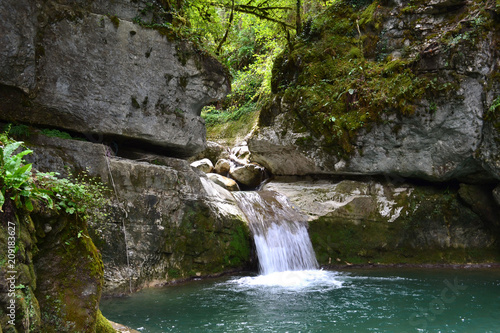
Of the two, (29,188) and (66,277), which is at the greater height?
(29,188)

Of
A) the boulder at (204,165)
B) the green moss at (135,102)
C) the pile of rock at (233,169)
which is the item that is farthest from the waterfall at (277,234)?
the boulder at (204,165)

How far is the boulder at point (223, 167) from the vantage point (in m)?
14.1

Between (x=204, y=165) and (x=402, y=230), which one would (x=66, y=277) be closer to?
(x=402, y=230)

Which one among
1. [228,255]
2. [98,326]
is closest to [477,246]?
[228,255]

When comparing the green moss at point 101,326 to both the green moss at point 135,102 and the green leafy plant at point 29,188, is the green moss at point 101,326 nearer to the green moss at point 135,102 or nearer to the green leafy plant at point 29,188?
the green leafy plant at point 29,188

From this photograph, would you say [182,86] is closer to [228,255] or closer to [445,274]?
[228,255]

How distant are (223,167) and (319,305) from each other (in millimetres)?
8464

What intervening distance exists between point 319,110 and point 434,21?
4.08 meters

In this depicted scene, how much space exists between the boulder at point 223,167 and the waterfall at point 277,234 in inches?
139

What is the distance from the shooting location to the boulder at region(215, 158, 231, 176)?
14.1m

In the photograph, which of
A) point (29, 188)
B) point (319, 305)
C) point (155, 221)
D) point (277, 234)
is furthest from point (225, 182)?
point (29, 188)

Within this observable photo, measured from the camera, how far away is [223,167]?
14.2 m

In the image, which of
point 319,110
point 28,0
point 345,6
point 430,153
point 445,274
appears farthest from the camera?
point 345,6

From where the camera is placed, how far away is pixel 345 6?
492 inches
